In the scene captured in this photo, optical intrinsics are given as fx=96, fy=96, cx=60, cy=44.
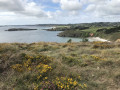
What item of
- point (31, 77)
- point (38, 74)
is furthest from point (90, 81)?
point (31, 77)

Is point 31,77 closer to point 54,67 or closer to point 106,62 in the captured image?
point 54,67

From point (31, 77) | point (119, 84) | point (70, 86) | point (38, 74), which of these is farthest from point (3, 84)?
point (119, 84)

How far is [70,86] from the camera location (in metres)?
3.12

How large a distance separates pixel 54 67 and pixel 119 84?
8.54 feet

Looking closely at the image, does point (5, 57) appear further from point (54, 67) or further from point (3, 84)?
point (54, 67)

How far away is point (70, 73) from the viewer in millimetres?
3889

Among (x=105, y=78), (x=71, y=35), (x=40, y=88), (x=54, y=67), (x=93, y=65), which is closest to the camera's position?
(x=40, y=88)

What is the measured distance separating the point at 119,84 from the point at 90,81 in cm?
100

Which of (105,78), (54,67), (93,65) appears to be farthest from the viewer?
→ (93,65)

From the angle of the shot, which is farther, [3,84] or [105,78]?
[105,78]

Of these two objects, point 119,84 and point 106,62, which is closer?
point 119,84

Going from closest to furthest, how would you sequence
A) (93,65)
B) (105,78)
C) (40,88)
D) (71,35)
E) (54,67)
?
(40,88)
(105,78)
(54,67)
(93,65)
(71,35)

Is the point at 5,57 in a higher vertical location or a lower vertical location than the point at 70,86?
higher

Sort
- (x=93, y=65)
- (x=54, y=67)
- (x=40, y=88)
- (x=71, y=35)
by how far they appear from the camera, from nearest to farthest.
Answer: (x=40, y=88), (x=54, y=67), (x=93, y=65), (x=71, y=35)
